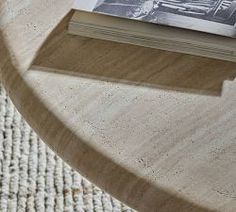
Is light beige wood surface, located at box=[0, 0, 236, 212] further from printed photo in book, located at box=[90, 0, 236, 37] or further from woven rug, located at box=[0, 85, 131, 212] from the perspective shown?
woven rug, located at box=[0, 85, 131, 212]

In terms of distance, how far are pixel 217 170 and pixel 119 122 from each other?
118mm

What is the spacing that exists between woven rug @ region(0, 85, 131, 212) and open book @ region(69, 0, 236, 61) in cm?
44

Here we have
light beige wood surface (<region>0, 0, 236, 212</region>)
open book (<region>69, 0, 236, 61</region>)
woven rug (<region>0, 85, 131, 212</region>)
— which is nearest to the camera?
light beige wood surface (<region>0, 0, 236, 212</region>)

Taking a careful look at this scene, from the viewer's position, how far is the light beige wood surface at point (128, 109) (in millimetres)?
636

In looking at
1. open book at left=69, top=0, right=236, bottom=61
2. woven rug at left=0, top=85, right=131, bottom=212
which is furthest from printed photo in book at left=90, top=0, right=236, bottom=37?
woven rug at left=0, top=85, right=131, bottom=212

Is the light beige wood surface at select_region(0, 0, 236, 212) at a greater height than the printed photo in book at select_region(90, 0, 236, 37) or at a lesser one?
lesser

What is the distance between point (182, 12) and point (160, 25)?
0.11 feet

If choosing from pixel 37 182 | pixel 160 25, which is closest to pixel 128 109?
pixel 160 25

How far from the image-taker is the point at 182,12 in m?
0.76

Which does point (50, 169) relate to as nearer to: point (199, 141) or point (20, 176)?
point (20, 176)

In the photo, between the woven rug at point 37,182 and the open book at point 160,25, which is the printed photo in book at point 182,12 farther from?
the woven rug at point 37,182

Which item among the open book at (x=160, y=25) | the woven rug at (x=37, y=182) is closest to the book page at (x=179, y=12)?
the open book at (x=160, y=25)

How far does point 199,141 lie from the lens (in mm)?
671

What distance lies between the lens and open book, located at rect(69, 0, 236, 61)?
74 centimetres
